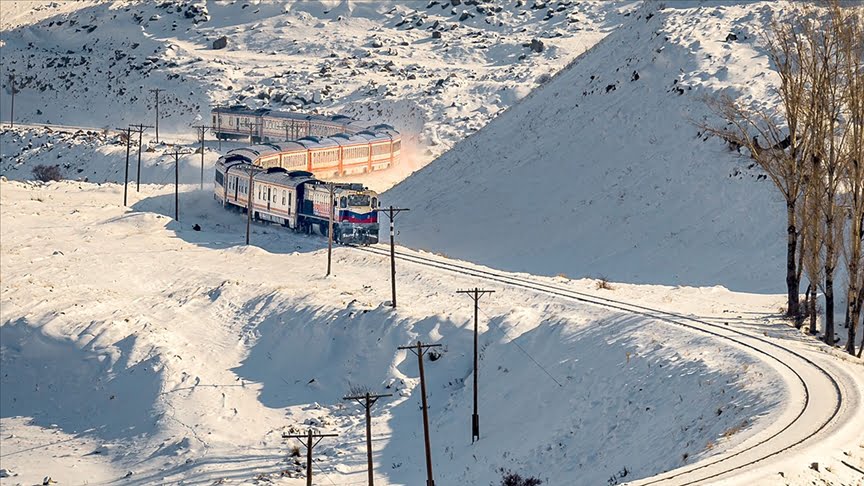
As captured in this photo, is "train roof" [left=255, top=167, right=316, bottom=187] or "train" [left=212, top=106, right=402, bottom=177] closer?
"train roof" [left=255, top=167, right=316, bottom=187]

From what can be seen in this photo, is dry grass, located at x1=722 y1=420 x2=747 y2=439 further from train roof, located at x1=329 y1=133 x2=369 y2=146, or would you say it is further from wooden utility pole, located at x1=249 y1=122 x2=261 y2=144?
wooden utility pole, located at x1=249 y1=122 x2=261 y2=144

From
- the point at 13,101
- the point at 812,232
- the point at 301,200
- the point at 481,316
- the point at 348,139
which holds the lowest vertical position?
the point at 481,316

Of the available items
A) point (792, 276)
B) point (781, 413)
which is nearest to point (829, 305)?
point (792, 276)

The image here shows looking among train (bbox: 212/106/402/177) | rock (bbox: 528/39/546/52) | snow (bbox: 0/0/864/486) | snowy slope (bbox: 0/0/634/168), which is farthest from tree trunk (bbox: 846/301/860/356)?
rock (bbox: 528/39/546/52)

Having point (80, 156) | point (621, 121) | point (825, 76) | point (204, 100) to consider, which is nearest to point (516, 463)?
point (825, 76)

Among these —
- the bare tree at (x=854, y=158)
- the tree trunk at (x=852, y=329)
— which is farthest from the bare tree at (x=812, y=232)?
the tree trunk at (x=852, y=329)

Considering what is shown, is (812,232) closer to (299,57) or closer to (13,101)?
(299,57)
